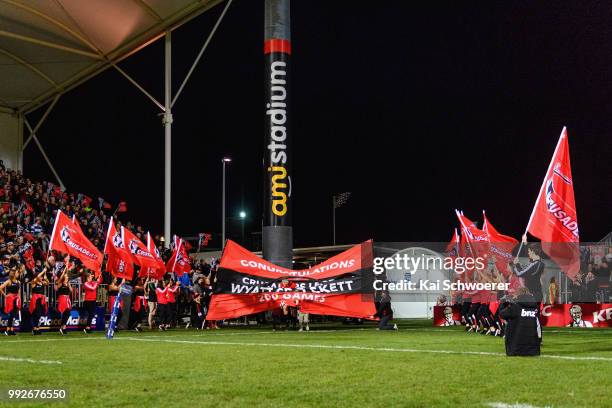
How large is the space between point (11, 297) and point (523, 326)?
16.4m

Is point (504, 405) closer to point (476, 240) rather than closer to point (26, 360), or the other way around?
point (26, 360)

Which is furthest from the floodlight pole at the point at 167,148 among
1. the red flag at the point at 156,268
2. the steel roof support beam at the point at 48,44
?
the red flag at the point at 156,268

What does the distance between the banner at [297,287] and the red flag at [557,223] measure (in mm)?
9673

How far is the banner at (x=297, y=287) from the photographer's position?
26953 mm

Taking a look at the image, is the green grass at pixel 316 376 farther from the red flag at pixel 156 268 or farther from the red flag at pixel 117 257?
the red flag at pixel 156 268

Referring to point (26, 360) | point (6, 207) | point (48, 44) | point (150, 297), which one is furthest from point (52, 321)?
point (48, 44)

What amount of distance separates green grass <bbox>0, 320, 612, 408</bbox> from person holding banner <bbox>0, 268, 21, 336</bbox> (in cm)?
761

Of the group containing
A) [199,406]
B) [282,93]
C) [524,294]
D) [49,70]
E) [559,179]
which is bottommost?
[199,406]

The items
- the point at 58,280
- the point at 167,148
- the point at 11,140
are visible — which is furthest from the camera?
the point at 11,140

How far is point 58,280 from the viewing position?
26.0m

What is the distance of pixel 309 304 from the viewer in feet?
88.3

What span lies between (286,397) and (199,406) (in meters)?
1.08

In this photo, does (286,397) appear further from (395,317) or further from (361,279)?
(395,317)

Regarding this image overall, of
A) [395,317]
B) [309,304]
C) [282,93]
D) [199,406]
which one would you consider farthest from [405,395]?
[395,317]
